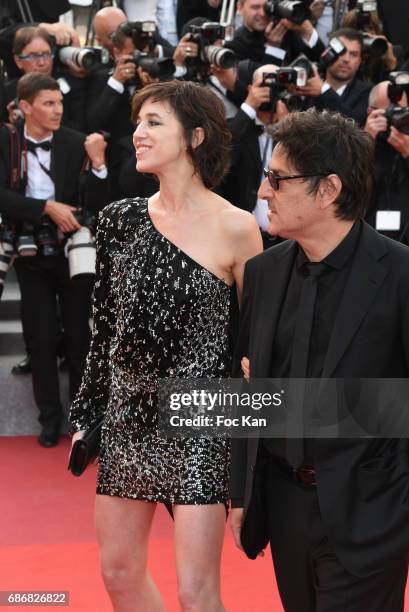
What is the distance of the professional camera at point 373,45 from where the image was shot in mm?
6711

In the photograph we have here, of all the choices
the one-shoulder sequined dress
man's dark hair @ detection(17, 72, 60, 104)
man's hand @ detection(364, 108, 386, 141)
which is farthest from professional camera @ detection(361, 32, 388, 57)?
the one-shoulder sequined dress

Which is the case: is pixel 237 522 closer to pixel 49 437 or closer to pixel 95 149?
pixel 49 437

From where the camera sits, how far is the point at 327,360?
8.09 ft

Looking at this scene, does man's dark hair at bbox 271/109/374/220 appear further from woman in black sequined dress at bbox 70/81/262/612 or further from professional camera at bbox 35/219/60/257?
professional camera at bbox 35/219/60/257

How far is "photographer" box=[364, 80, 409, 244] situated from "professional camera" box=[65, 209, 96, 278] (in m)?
1.51

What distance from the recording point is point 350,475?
96.3 inches

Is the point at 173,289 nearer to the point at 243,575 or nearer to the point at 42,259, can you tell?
the point at 243,575

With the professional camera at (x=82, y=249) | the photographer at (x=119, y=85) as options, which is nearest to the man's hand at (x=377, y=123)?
the photographer at (x=119, y=85)

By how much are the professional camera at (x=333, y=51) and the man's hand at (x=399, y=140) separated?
938 millimetres

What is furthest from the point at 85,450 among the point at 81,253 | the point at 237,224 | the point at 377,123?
the point at 377,123

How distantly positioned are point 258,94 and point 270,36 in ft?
3.26

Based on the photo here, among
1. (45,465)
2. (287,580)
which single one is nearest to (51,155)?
(45,465)

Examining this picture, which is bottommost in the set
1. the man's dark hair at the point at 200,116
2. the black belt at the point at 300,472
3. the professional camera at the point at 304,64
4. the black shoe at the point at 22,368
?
the black shoe at the point at 22,368

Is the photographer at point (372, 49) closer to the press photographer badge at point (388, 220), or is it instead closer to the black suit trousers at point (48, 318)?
the press photographer badge at point (388, 220)
